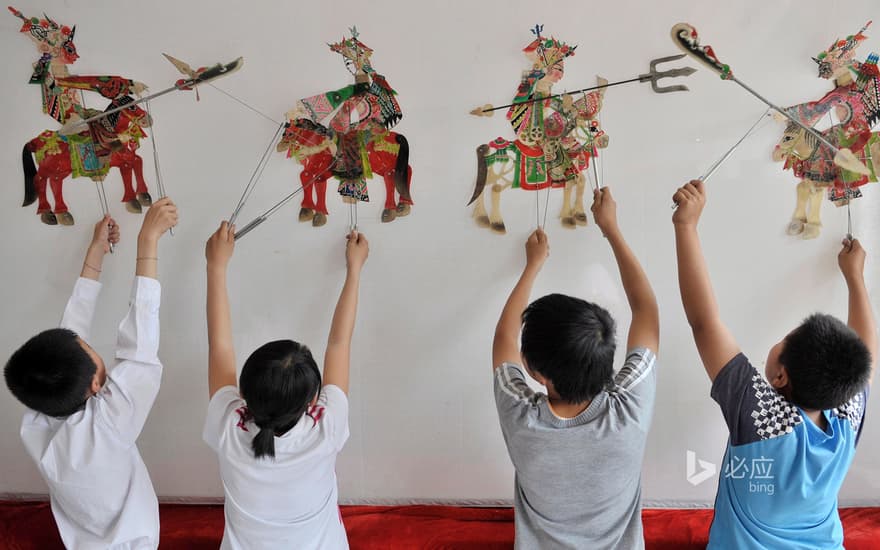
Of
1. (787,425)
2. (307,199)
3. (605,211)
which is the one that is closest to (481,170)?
(605,211)

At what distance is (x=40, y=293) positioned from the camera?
121 centimetres

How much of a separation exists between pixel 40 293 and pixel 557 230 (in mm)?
1190

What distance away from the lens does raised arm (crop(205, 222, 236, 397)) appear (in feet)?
3.22

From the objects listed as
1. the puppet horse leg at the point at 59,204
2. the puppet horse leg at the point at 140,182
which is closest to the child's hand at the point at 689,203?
the puppet horse leg at the point at 140,182

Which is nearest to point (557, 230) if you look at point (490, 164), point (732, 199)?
point (490, 164)

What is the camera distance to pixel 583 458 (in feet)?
2.57

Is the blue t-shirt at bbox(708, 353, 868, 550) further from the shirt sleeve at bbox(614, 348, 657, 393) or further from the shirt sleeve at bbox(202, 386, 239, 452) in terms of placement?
the shirt sleeve at bbox(202, 386, 239, 452)

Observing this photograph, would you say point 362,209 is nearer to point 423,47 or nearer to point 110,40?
point 423,47

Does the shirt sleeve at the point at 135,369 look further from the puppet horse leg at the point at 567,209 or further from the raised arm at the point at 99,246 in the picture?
the puppet horse leg at the point at 567,209

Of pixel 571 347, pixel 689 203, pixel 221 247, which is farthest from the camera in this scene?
pixel 221 247

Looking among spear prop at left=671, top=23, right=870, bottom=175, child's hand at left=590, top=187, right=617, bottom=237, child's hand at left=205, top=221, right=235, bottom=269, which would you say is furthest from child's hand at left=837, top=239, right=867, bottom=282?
child's hand at left=205, top=221, right=235, bottom=269

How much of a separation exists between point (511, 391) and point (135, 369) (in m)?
0.68

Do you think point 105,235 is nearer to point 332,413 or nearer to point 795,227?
point 332,413

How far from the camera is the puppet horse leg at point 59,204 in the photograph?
3.85 feet
